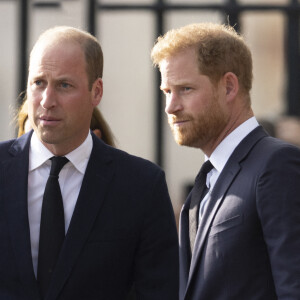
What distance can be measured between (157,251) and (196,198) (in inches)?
14.7

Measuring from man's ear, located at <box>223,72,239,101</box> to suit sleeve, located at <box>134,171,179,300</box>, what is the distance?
46 cm

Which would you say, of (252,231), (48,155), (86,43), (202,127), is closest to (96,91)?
(86,43)

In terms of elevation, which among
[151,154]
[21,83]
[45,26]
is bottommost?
[151,154]

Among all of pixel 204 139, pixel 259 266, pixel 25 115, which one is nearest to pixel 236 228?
pixel 259 266

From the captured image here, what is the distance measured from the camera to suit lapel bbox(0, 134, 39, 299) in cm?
333

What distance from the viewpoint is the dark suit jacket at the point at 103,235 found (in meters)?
3.36

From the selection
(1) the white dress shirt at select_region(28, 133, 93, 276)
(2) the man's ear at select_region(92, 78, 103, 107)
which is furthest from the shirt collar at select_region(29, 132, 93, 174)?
(2) the man's ear at select_region(92, 78, 103, 107)

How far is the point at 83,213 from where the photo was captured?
346 cm

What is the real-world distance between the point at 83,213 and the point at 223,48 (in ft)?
3.23

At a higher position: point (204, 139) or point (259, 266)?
point (204, 139)

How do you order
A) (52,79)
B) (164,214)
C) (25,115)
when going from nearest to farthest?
(52,79) → (164,214) → (25,115)

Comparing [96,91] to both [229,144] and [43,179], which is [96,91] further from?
[229,144]

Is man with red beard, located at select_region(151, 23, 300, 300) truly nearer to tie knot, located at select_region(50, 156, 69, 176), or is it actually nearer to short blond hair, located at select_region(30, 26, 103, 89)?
short blond hair, located at select_region(30, 26, 103, 89)

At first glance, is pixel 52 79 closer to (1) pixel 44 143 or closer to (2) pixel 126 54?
(1) pixel 44 143
